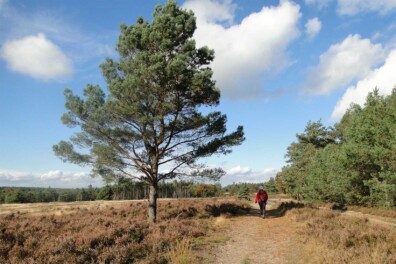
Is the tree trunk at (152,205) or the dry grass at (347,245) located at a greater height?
the tree trunk at (152,205)

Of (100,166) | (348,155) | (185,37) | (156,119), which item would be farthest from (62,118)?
(348,155)

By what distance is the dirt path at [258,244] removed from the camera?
9.61 meters

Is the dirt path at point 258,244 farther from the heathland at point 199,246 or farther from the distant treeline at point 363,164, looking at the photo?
the distant treeline at point 363,164

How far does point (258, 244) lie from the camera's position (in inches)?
467

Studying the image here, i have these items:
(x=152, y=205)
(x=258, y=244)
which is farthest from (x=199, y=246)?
(x=152, y=205)

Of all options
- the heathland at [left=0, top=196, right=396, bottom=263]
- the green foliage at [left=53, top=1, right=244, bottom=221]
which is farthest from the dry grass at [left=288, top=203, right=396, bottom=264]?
the green foliage at [left=53, top=1, right=244, bottom=221]

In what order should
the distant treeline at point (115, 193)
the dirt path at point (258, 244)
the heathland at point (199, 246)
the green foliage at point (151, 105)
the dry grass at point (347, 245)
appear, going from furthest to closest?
1. the distant treeline at point (115, 193)
2. the green foliage at point (151, 105)
3. the dirt path at point (258, 244)
4. the heathland at point (199, 246)
5. the dry grass at point (347, 245)

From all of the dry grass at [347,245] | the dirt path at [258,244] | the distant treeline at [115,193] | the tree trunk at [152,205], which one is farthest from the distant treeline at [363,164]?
the distant treeline at [115,193]

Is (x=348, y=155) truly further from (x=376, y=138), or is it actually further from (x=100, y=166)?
(x=100, y=166)

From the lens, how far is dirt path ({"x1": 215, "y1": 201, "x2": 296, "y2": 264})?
9609mm

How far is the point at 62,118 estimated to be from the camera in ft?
56.6

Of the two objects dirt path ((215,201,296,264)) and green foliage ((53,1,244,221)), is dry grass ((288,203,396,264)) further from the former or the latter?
green foliage ((53,1,244,221))

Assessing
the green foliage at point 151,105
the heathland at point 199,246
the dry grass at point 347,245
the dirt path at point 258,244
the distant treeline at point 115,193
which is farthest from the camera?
the distant treeline at point 115,193

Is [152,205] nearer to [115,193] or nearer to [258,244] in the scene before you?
[258,244]
